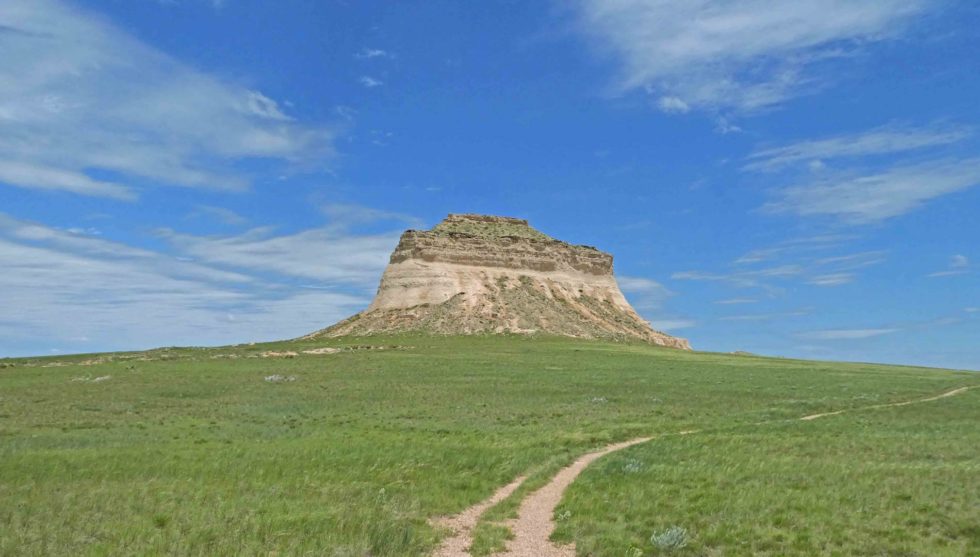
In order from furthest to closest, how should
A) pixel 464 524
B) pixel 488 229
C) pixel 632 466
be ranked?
pixel 488 229 < pixel 632 466 < pixel 464 524

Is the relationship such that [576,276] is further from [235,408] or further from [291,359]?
[235,408]

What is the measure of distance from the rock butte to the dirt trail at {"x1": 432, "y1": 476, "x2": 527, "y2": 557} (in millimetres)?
86230

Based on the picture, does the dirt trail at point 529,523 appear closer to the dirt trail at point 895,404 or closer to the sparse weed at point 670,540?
the sparse weed at point 670,540

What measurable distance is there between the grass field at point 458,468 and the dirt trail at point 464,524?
31cm

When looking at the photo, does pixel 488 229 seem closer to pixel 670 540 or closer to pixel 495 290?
pixel 495 290

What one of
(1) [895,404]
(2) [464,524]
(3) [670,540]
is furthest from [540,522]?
(1) [895,404]

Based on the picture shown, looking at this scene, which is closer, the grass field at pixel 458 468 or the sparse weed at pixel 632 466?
the grass field at pixel 458 468

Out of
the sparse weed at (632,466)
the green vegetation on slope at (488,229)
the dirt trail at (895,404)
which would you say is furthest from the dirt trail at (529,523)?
the green vegetation on slope at (488,229)

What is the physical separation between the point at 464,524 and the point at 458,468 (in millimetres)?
5270

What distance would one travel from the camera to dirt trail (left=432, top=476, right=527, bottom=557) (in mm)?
13031

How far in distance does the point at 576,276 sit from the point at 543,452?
379 feet

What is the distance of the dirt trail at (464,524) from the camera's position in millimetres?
13031

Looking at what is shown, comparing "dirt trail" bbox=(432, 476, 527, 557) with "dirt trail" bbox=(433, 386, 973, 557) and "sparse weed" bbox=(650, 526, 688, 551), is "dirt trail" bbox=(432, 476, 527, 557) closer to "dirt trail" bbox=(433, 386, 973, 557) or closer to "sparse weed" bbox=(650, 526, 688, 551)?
"dirt trail" bbox=(433, 386, 973, 557)

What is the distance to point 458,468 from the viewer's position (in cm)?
2023
